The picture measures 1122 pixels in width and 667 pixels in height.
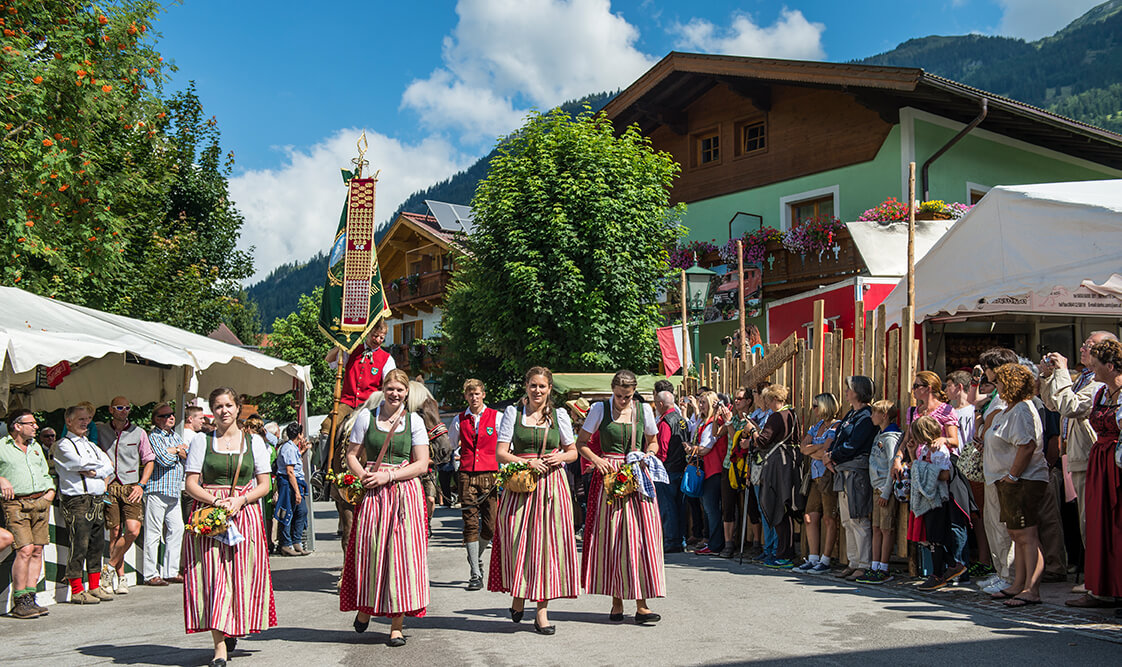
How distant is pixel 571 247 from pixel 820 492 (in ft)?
43.0

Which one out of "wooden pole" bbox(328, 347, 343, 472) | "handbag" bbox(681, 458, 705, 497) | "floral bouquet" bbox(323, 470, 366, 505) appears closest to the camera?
"floral bouquet" bbox(323, 470, 366, 505)

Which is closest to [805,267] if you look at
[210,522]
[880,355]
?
[880,355]

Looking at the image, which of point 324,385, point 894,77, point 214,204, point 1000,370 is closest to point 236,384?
point 1000,370

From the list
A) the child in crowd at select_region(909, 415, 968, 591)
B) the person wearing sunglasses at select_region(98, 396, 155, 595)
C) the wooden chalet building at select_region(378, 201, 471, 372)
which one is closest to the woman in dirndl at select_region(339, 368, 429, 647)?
the child in crowd at select_region(909, 415, 968, 591)

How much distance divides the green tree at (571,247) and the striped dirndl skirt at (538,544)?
594 inches

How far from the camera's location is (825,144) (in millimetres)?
24047

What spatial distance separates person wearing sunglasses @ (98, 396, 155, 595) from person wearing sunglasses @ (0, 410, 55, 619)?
1.31 metres

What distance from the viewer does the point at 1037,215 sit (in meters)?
8.92

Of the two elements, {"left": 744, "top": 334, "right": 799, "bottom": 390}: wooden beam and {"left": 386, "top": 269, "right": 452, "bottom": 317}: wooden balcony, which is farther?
{"left": 386, "top": 269, "right": 452, "bottom": 317}: wooden balcony

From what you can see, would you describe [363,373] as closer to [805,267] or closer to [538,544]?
[538,544]

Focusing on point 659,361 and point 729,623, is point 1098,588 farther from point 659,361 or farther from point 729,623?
point 659,361

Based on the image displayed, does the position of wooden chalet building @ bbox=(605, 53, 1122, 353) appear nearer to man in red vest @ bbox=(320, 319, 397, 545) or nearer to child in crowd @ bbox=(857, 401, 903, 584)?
child in crowd @ bbox=(857, 401, 903, 584)

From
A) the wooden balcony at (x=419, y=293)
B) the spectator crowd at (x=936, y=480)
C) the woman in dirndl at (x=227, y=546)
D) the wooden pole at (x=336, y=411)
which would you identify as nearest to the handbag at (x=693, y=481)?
the spectator crowd at (x=936, y=480)

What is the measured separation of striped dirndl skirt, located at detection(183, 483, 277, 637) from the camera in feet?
21.5
